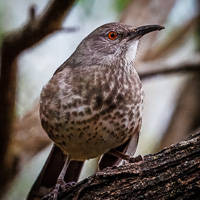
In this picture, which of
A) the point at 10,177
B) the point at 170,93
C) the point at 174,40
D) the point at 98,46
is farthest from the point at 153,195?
the point at 170,93

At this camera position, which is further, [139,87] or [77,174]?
[77,174]

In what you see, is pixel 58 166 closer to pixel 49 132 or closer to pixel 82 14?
pixel 49 132

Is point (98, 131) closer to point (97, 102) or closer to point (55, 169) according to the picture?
point (97, 102)

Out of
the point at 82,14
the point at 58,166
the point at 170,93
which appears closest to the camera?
the point at 58,166

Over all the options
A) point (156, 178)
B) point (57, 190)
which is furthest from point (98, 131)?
point (156, 178)

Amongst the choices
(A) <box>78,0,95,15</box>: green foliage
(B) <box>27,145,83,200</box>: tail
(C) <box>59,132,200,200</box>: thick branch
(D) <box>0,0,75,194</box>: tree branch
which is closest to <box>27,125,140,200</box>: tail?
(B) <box>27,145,83,200</box>: tail

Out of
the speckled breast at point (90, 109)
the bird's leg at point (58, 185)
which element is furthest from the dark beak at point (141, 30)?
the bird's leg at point (58, 185)
